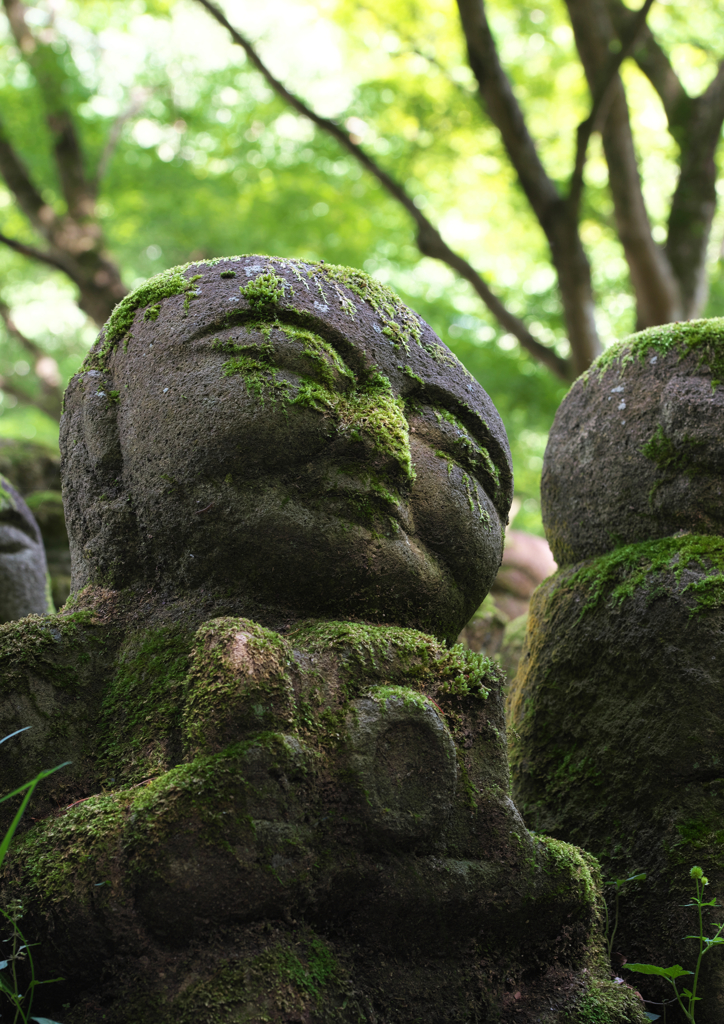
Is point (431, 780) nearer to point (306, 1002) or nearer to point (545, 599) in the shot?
point (306, 1002)

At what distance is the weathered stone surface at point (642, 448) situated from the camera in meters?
2.61

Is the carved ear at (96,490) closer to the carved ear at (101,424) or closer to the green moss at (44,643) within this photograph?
the carved ear at (101,424)

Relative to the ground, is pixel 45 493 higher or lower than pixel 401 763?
higher

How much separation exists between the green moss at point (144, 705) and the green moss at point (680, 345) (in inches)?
70.9

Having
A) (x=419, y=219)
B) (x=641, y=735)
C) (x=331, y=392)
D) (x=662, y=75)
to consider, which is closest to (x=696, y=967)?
(x=641, y=735)

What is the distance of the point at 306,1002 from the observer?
162 centimetres

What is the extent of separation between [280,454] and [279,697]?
2.03 feet

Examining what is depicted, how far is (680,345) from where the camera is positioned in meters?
2.79

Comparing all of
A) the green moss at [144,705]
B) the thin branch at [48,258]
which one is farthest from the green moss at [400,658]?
the thin branch at [48,258]

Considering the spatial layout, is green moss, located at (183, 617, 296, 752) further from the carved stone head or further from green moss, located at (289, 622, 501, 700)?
the carved stone head

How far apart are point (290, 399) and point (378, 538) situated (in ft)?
1.37

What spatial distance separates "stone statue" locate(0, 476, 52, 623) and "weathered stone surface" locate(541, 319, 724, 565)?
2.61 m

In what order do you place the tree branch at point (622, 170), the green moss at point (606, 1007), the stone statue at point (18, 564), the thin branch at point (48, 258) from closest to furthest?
the green moss at point (606, 1007) < the stone statue at point (18, 564) < the tree branch at point (622, 170) < the thin branch at point (48, 258)

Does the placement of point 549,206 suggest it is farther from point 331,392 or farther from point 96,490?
point 96,490
